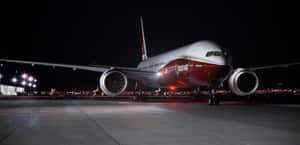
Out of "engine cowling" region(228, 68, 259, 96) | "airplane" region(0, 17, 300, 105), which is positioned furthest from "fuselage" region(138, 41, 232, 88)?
"engine cowling" region(228, 68, 259, 96)

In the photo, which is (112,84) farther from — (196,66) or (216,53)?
(216,53)

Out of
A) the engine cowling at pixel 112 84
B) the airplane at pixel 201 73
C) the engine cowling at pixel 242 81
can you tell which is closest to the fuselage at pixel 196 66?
the airplane at pixel 201 73

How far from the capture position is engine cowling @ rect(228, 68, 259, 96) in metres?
18.6

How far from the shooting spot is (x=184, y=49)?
20359 mm

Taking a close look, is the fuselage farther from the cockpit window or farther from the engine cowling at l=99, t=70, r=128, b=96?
the engine cowling at l=99, t=70, r=128, b=96

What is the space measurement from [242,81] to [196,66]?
3262mm

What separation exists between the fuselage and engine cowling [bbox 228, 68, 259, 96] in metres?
1.28

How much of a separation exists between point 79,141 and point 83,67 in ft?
59.6

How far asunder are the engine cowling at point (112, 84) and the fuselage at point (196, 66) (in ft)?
11.9

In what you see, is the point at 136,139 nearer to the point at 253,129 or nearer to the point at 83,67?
the point at 253,129

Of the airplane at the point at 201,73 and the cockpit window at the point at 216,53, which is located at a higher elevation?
the cockpit window at the point at 216,53

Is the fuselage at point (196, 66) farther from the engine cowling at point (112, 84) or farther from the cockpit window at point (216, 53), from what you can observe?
the engine cowling at point (112, 84)

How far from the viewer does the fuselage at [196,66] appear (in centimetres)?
1715

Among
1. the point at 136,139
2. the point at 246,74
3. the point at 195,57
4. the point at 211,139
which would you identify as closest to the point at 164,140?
the point at 136,139
